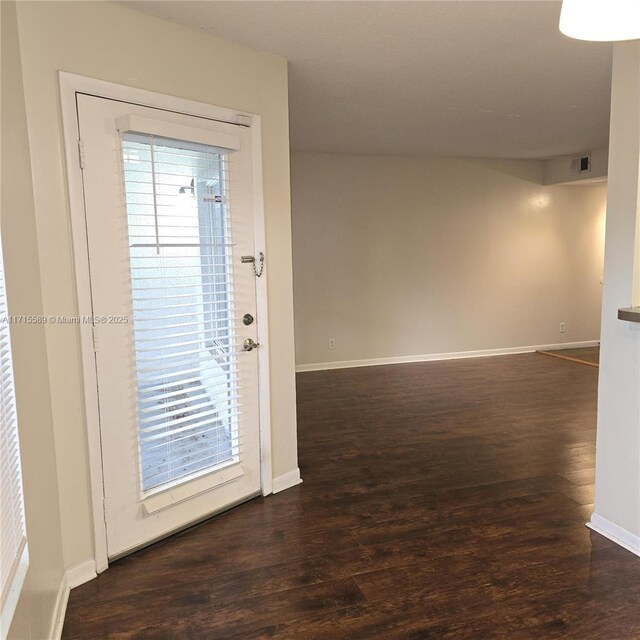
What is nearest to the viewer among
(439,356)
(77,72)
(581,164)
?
(77,72)

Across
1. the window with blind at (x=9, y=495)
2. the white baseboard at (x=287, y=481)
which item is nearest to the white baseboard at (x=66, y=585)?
the window with blind at (x=9, y=495)

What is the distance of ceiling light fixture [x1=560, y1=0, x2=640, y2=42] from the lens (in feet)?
4.21

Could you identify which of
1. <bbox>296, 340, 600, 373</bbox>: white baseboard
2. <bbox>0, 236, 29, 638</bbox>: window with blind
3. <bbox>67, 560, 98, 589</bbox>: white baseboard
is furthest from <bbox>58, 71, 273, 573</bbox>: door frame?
<bbox>296, 340, 600, 373</bbox>: white baseboard

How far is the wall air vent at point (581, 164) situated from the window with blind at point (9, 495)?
6.41 meters

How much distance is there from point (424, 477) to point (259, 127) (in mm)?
2244

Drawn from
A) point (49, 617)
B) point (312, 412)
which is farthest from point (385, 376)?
point (49, 617)

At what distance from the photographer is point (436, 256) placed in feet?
21.2

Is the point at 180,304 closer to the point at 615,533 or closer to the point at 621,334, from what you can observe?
the point at 621,334

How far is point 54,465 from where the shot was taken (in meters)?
2.09

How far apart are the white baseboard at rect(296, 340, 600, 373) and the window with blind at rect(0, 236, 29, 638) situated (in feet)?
14.9

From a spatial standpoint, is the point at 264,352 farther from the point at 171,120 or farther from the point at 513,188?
the point at 513,188

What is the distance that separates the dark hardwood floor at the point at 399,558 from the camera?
1.96 meters

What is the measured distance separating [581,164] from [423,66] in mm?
4096

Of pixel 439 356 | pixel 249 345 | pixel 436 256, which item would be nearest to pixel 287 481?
pixel 249 345
